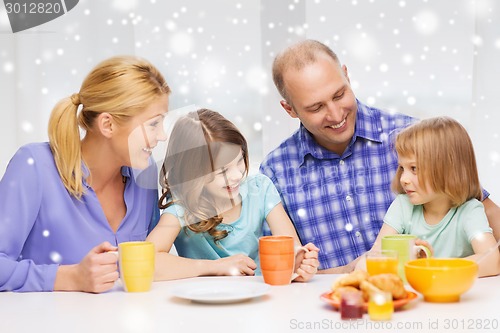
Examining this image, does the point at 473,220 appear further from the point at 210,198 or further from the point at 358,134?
the point at 210,198

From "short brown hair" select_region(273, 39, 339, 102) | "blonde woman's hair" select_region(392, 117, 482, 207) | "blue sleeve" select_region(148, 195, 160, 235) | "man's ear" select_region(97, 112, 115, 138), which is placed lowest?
"blue sleeve" select_region(148, 195, 160, 235)

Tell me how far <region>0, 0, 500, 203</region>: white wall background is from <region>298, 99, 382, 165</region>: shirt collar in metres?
0.47

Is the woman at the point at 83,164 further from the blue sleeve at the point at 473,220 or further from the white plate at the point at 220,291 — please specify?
the blue sleeve at the point at 473,220

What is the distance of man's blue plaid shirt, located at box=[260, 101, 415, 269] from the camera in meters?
1.85

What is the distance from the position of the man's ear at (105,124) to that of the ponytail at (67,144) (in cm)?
5

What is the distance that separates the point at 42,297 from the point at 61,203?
0.32 metres

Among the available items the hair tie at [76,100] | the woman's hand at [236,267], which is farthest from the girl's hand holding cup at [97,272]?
the hair tie at [76,100]

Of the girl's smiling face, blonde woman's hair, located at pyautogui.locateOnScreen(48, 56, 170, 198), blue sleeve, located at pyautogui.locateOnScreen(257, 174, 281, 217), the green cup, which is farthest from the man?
the green cup

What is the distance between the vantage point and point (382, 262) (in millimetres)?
1105

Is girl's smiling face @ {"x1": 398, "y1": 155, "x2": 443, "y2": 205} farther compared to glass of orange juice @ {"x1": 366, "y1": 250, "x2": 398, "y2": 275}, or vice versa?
girl's smiling face @ {"x1": 398, "y1": 155, "x2": 443, "y2": 205}

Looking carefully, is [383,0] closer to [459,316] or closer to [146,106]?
[146,106]

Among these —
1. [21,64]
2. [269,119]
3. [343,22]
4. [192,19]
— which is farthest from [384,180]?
[21,64]

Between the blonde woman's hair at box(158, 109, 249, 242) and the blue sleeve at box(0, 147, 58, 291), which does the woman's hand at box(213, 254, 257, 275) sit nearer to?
the blonde woman's hair at box(158, 109, 249, 242)

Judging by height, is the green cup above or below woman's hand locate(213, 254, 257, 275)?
above
